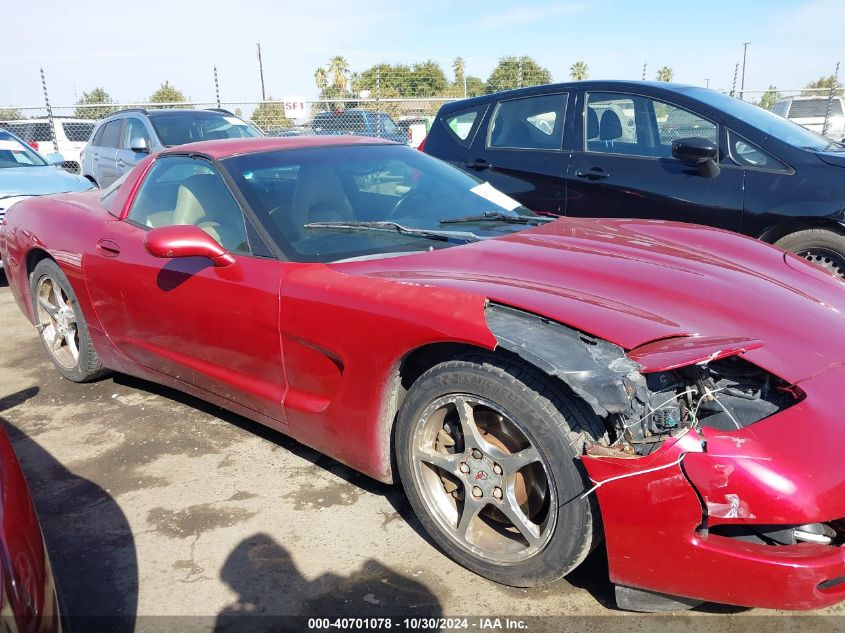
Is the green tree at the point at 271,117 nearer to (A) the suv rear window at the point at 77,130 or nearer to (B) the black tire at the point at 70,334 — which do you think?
(A) the suv rear window at the point at 77,130

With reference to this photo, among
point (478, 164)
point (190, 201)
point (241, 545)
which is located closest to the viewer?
point (241, 545)

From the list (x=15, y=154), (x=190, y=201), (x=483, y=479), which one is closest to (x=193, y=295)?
(x=190, y=201)

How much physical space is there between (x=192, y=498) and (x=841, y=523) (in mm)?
2287

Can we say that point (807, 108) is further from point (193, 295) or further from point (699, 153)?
point (193, 295)

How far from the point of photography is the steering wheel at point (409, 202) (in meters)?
3.10

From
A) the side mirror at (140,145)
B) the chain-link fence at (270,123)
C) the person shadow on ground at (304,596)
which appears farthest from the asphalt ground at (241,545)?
the chain-link fence at (270,123)

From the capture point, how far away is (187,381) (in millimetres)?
3260

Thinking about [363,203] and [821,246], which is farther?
[821,246]

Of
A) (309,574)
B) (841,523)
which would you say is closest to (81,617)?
(309,574)

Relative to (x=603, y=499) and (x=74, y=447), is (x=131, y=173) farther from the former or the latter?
(x=603, y=499)

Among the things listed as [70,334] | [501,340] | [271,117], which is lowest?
[70,334]

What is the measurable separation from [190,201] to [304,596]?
1.97m

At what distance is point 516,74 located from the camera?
20391 millimetres

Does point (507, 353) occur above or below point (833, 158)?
below
